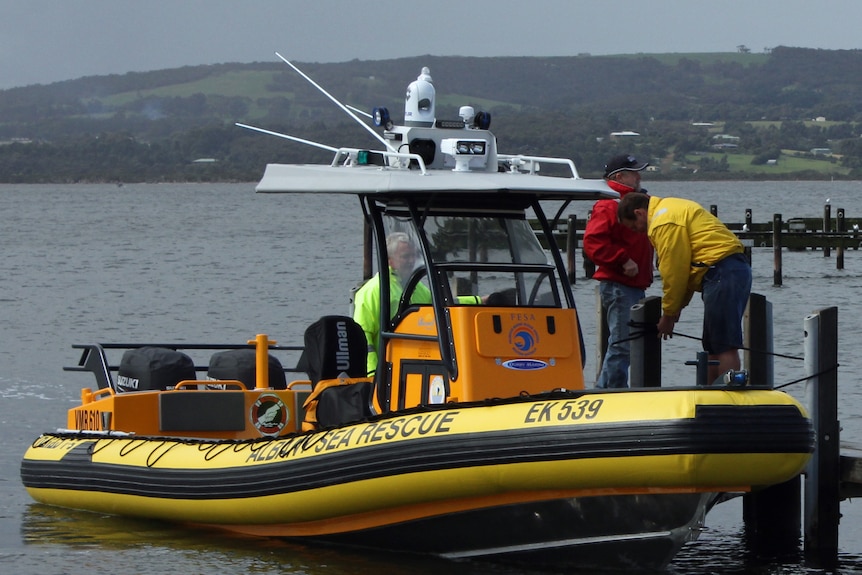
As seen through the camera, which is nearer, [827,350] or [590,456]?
[590,456]

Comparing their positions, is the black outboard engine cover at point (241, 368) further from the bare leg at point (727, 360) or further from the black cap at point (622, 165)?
the bare leg at point (727, 360)

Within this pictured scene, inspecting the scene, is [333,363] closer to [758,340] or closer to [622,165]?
[622,165]

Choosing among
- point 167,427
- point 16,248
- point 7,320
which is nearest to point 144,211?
point 16,248

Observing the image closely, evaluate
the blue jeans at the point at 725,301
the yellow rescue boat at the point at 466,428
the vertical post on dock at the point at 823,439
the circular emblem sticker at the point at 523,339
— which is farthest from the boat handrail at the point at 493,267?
the vertical post on dock at the point at 823,439

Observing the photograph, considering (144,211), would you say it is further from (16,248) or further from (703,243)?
(703,243)

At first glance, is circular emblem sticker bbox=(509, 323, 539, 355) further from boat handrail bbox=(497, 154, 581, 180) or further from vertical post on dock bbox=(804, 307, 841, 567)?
vertical post on dock bbox=(804, 307, 841, 567)

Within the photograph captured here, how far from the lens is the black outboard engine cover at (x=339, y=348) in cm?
976

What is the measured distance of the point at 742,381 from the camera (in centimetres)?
812

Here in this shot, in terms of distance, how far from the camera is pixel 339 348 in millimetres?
9812

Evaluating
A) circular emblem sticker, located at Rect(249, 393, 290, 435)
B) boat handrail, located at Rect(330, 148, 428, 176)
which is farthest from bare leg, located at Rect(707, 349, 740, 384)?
circular emblem sticker, located at Rect(249, 393, 290, 435)

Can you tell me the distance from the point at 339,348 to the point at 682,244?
228cm

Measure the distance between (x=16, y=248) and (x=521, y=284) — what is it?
2086 inches

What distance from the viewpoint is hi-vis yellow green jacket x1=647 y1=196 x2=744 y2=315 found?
32.2ft

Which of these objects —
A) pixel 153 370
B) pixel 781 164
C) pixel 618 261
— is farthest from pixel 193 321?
pixel 781 164
